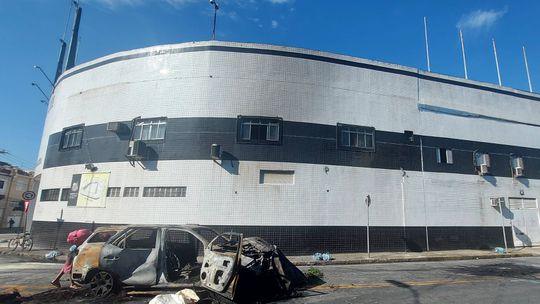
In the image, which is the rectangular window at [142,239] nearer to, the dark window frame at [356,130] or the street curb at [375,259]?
the street curb at [375,259]

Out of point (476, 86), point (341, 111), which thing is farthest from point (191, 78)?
point (476, 86)

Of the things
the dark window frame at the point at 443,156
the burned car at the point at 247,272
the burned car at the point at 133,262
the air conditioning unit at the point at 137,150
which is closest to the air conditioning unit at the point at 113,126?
the air conditioning unit at the point at 137,150

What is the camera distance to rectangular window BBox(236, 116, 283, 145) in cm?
1545

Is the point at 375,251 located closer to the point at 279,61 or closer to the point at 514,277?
the point at 514,277

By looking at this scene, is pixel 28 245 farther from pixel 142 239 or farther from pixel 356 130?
pixel 356 130

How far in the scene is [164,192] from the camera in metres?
14.9

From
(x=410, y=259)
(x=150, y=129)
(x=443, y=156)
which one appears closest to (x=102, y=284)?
(x=150, y=129)

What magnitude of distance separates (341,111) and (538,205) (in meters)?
14.5

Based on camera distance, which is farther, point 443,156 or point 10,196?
point 10,196

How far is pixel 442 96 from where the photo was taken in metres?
19.0

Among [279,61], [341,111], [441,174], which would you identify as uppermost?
[279,61]

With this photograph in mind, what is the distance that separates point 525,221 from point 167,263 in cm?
2163

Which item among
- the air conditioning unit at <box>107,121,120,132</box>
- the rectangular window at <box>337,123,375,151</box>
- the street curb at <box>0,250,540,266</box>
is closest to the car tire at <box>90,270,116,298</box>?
the street curb at <box>0,250,540,266</box>

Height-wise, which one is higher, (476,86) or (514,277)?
(476,86)
